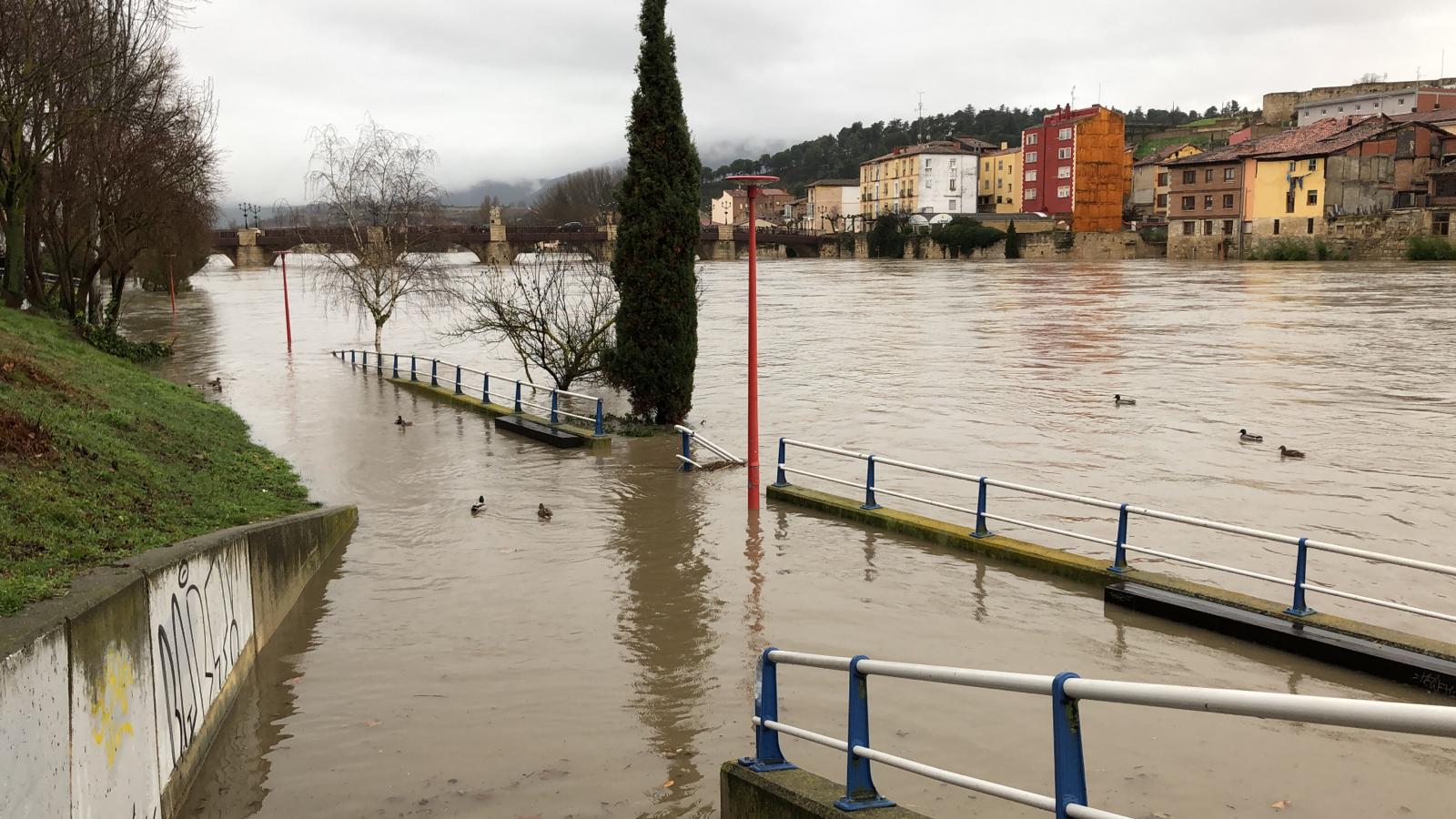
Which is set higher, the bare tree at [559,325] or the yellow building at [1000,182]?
the yellow building at [1000,182]

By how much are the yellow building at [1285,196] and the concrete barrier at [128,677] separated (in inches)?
3438

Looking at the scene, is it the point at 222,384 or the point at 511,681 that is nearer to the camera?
the point at 511,681

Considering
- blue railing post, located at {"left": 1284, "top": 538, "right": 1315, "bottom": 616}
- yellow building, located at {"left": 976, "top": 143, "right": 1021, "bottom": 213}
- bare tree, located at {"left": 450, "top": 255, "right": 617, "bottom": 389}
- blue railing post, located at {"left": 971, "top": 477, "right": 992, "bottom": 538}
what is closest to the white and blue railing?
bare tree, located at {"left": 450, "top": 255, "right": 617, "bottom": 389}

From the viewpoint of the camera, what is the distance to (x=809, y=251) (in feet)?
435

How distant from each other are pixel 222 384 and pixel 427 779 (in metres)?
29.2

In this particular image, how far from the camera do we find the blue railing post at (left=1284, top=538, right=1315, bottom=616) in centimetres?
967

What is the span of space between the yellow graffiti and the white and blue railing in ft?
47.9

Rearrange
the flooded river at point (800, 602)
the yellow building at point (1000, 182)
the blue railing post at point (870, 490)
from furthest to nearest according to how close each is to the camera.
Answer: the yellow building at point (1000, 182) → the blue railing post at point (870, 490) → the flooded river at point (800, 602)

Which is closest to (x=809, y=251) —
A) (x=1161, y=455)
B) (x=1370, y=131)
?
(x=1370, y=131)

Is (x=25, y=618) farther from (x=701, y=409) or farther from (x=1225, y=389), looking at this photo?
(x=1225, y=389)

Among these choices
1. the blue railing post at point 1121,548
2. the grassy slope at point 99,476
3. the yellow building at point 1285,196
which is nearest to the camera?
the grassy slope at point 99,476

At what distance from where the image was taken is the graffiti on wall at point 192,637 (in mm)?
6738

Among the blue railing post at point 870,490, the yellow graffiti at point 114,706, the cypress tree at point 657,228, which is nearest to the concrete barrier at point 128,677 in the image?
the yellow graffiti at point 114,706

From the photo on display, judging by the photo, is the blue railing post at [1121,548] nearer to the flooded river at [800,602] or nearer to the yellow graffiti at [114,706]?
the flooded river at [800,602]
